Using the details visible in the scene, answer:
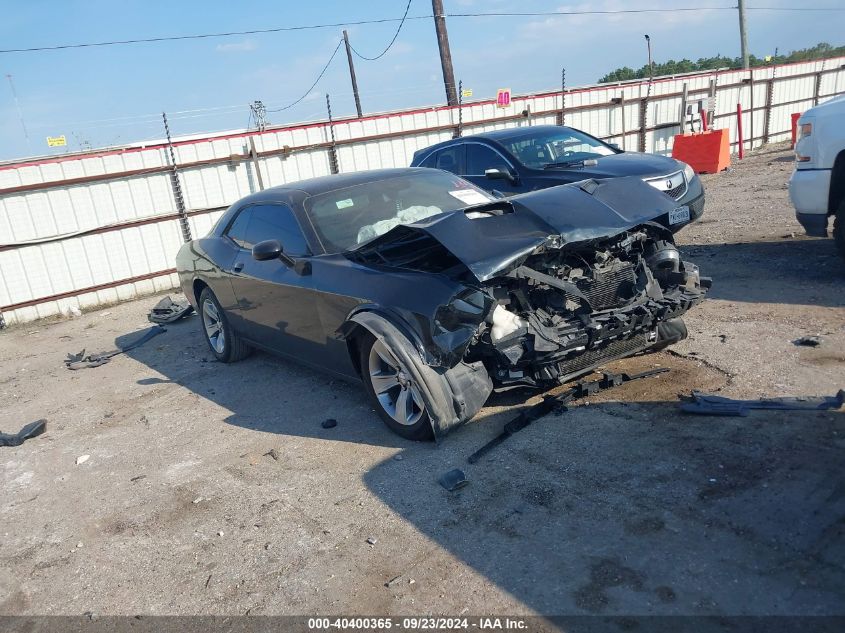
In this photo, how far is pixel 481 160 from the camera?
884 centimetres

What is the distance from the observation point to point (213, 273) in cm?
629

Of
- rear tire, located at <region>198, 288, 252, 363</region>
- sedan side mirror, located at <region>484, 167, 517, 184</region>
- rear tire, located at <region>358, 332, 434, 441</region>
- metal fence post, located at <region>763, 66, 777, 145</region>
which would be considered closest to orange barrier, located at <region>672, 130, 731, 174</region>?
metal fence post, located at <region>763, 66, 777, 145</region>

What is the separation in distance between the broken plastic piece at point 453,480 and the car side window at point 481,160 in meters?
5.63

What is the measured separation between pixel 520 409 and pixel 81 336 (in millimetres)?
6938

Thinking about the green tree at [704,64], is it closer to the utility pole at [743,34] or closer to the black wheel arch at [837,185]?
the utility pole at [743,34]

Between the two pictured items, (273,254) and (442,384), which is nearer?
(442,384)

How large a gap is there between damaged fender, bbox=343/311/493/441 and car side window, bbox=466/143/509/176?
16.7 ft

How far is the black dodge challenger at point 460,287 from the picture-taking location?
3914mm

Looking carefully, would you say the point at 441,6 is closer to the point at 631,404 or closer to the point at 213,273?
the point at 213,273

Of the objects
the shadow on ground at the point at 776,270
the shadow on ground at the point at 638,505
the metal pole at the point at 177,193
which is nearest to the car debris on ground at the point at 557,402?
the shadow on ground at the point at 638,505

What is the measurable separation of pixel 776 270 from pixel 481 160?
3817mm

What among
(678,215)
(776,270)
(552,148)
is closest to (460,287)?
(678,215)

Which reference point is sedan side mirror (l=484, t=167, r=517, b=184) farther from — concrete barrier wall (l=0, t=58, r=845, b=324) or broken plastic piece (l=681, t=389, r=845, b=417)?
concrete barrier wall (l=0, t=58, r=845, b=324)

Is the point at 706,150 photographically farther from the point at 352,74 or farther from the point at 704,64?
the point at 704,64
